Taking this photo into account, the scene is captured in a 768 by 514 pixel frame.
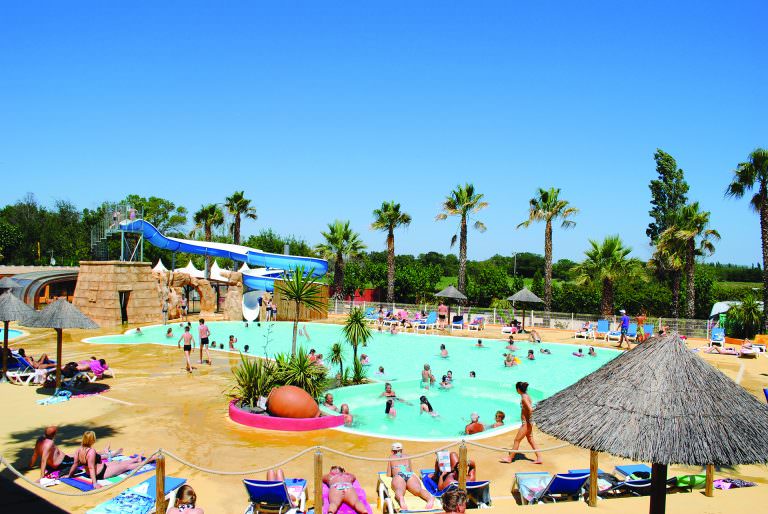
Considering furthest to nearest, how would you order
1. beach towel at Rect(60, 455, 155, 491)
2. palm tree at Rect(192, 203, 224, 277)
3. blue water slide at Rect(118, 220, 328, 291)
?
palm tree at Rect(192, 203, 224, 277) < blue water slide at Rect(118, 220, 328, 291) < beach towel at Rect(60, 455, 155, 491)

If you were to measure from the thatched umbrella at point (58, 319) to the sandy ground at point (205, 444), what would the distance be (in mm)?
1217

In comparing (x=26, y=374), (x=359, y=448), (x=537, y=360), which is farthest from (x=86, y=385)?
(x=537, y=360)

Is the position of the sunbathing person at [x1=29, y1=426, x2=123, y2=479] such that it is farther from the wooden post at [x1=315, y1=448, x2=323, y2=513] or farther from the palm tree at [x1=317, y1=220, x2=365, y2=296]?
the palm tree at [x1=317, y1=220, x2=365, y2=296]

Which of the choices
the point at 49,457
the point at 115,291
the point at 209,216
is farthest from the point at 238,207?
the point at 49,457

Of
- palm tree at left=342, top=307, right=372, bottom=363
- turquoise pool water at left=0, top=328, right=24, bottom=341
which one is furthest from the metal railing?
turquoise pool water at left=0, top=328, right=24, bottom=341

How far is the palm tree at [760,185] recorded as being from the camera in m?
25.6

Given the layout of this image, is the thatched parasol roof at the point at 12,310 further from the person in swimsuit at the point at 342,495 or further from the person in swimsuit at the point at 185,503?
the person in swimsuit at the point at 342,495

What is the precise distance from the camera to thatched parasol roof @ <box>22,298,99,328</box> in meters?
12.9

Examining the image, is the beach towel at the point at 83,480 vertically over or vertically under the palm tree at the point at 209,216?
under

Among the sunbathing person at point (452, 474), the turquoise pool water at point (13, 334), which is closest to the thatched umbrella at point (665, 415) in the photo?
the sunbathing person at point (452, 474)

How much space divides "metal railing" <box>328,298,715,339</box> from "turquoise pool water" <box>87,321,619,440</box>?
17.1 feet

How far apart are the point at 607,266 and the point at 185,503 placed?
27.9 metres

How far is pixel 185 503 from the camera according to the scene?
6.49 m

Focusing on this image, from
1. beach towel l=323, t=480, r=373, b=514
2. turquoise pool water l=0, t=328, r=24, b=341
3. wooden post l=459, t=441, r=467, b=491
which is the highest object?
wooden post l=459, t=441, r=467, b=491
